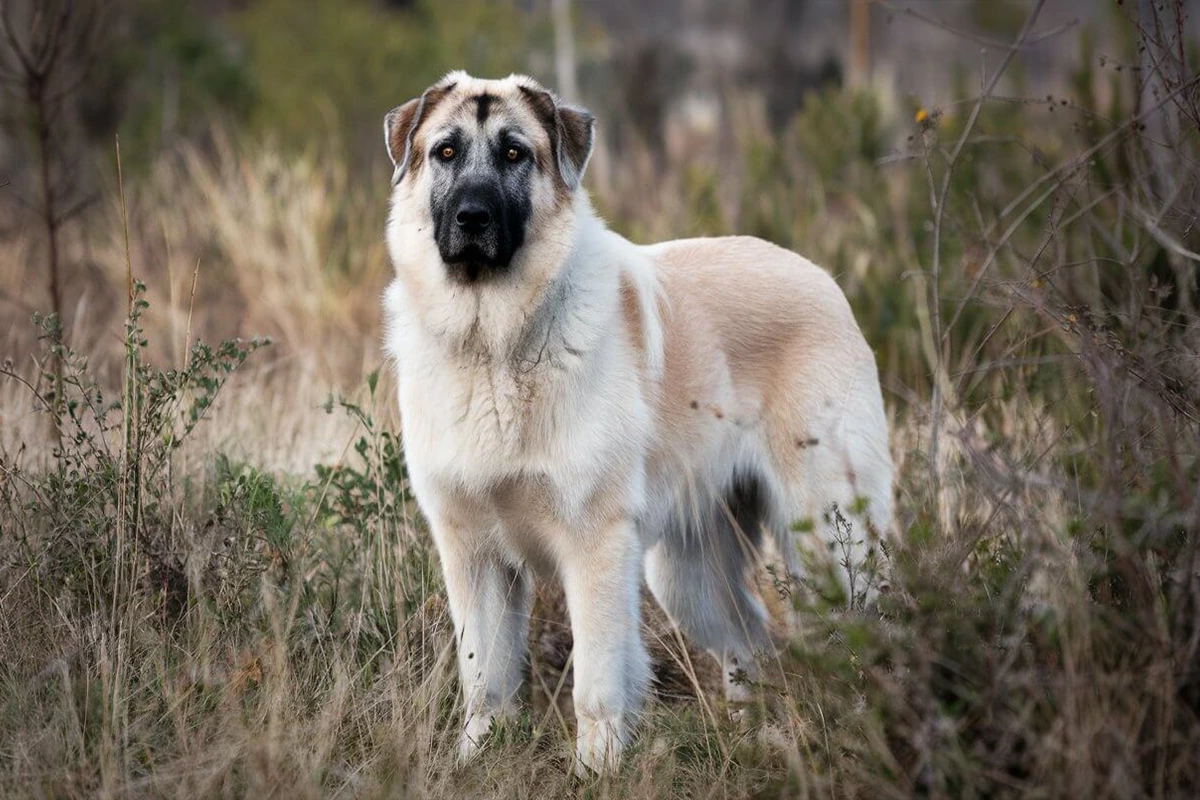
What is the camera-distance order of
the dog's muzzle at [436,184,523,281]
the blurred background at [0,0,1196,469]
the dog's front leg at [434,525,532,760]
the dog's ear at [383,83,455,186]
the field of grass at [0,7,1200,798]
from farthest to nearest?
the blurred background at [0,0,1196,469] < the dog's ear at [383,83,455,186] < the dog's front leg at [434,525,532,760] < the dog's muzzle at [436,184,523,281] < the field of grass at [0,7,1200,798]

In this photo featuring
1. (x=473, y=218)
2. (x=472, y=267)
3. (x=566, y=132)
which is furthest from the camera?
(x=566, y=132)

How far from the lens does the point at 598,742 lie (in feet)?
11.3

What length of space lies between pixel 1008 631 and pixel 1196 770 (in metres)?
0.54

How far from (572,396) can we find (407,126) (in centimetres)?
108

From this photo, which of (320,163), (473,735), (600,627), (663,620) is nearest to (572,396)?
(600,627)

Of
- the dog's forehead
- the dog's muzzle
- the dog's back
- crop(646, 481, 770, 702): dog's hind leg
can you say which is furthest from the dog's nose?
crop(646, 481, 770, 702): dog's hind leg

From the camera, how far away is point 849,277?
269 inches

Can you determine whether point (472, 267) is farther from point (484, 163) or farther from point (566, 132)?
point (566, 132)

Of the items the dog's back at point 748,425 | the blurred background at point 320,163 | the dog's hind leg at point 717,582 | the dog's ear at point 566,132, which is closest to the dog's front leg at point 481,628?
the dog's back at point 748,425

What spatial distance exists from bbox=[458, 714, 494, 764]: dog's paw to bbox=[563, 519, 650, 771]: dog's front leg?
28 centimetres

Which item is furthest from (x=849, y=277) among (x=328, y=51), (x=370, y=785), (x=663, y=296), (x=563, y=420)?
(x=328, y=51)

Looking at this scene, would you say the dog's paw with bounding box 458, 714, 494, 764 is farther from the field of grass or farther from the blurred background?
the blurred background

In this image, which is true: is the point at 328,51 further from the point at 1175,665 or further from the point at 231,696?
the point at 1175,665

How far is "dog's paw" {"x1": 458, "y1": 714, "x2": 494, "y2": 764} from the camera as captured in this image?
335 cm
